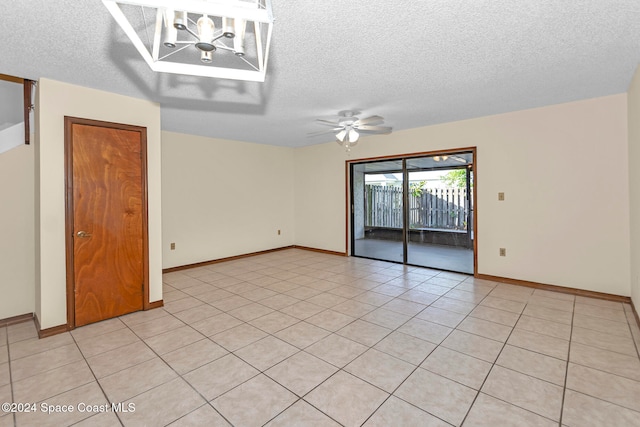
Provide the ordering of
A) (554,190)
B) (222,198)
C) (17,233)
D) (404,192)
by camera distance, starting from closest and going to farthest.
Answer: (17,233)
(554,190)
(404,192)
(222,198)

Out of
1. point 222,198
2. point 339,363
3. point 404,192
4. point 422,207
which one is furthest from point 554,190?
point 222,198

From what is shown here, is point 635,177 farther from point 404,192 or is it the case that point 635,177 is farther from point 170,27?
point 170,27

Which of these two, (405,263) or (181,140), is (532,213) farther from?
(181,140)

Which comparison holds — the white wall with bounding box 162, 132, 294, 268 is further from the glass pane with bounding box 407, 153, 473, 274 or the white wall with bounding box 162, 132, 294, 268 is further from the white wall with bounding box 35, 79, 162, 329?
the glass pane with bounding box 407, 153, 473, 274

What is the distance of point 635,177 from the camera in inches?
119

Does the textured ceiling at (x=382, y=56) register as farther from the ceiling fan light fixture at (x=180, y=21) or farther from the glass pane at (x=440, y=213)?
the glass pane at (x=440, y=213)

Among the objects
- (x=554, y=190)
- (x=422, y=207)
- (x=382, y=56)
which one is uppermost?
(x=382, y=56)

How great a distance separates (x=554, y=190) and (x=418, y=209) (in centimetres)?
212

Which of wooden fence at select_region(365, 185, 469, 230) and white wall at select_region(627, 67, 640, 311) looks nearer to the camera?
white wall at select_region(627, 67, 640, 311)

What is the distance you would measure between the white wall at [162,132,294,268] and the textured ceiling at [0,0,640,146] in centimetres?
145

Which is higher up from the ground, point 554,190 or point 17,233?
point 554,190

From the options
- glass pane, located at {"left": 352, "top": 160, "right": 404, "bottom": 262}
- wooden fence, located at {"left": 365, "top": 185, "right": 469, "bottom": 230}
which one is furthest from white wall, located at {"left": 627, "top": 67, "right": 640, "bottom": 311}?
glass pane, located at {"left": 352, "top": 160, "right": 404, "bottom": 262}

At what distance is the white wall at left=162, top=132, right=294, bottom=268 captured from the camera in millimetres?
5180

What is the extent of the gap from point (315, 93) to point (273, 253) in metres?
4.15
